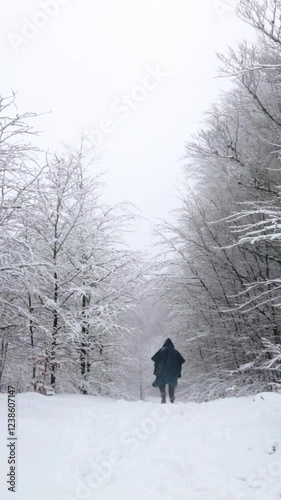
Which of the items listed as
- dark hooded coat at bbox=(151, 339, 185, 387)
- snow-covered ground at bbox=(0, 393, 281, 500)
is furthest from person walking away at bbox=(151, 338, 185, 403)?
snow-covered ground at bbox=(0, 393, 281, 500)

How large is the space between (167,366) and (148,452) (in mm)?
4810

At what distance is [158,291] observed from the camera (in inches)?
484

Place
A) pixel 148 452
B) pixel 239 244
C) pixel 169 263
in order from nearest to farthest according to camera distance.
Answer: pixel 148 452 < pixel 239 244 < pixel 169 263

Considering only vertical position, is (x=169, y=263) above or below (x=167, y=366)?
above

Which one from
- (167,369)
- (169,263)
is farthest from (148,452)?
(169,263)

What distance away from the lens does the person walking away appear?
9.34 metres

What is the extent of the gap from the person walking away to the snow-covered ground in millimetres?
2622

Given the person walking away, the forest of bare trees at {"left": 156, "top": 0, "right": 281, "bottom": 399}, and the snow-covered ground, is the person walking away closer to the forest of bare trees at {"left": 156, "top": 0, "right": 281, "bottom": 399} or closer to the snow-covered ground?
the forest of bare trees at {"left": 156, "top": 0, "right": 281, "bottom": 399}

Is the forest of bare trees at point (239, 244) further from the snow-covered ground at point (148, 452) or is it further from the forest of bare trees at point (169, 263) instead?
the snow-covered ground at point (148, 452)

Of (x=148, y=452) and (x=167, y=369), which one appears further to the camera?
(x=167, y=369)

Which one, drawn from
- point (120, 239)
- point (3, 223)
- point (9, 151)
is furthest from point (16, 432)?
point (120, 239)

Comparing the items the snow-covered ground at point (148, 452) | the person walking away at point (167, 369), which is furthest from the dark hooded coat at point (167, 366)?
the snow-covered ground at point (148, 452)

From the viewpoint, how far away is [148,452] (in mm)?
4688

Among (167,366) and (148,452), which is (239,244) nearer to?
(167,366)
